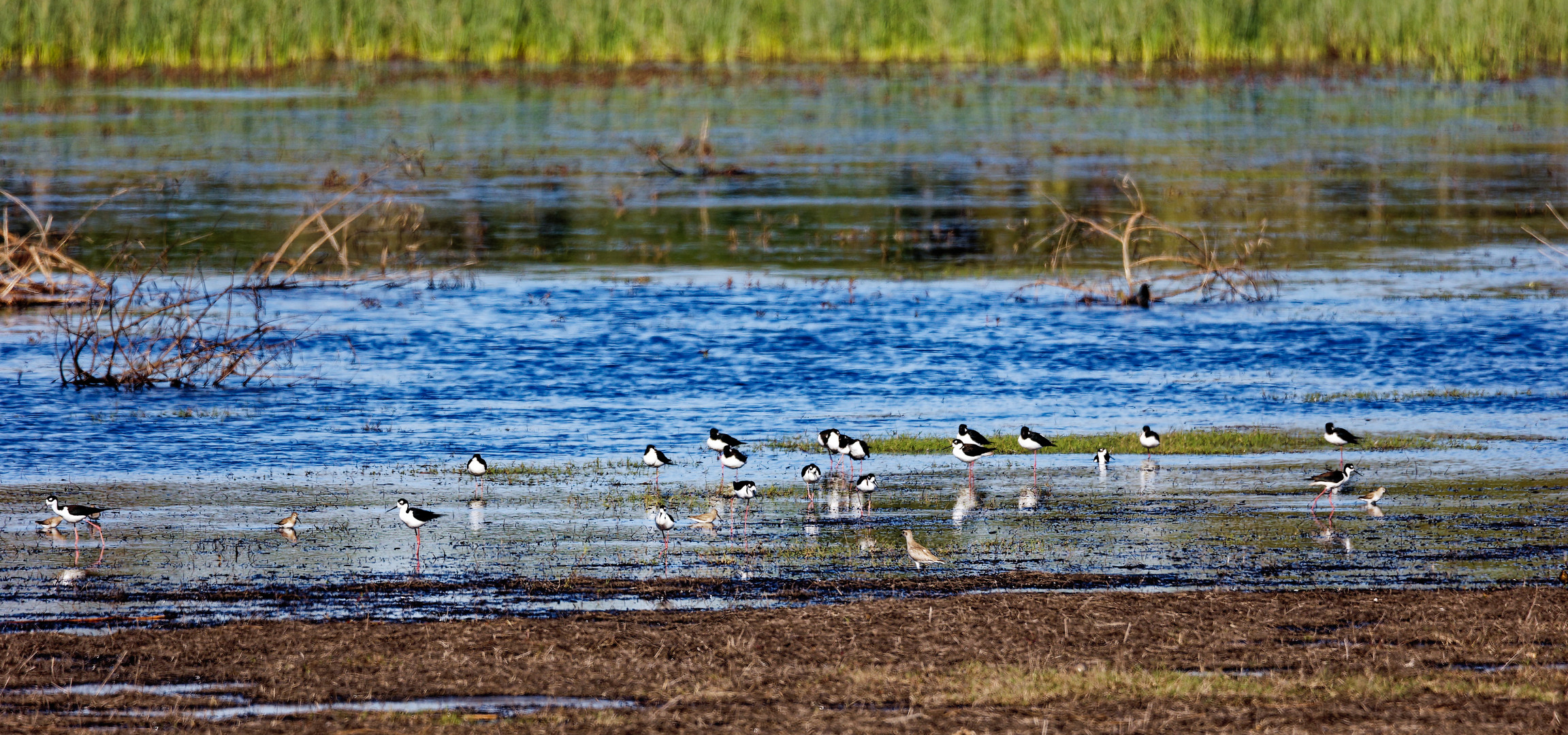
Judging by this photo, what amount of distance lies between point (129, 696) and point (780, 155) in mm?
44578

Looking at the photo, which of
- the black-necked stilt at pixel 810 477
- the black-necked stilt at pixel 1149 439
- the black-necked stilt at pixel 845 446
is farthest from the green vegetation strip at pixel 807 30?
the black-necked stilt at pixel 810 477

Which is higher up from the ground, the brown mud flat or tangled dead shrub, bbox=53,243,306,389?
tangled dead shrub, bbox=53,243,306,389

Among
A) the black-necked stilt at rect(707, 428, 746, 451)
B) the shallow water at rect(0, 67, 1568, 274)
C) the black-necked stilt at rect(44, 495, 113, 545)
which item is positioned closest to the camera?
the black-necked stilt at rect(44, 495, 113, 545)

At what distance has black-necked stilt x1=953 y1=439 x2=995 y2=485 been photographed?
1817 cm

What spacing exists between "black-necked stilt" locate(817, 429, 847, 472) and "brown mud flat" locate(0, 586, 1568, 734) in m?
5.26

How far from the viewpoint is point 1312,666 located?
1114 cm

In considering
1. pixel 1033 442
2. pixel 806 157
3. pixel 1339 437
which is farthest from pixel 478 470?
pixel 806 157

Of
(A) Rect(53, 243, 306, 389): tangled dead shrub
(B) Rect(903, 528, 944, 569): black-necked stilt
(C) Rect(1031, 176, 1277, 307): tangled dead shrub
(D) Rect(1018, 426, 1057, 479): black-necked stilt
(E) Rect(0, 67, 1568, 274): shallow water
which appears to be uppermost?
(E) Rect(0, 67, 1568, 274): shallow water

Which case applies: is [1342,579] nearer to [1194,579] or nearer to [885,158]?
[1194,579]

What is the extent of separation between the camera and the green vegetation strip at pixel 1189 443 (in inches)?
771

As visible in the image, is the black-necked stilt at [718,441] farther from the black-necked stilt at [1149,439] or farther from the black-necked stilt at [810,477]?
the black-necked stilt at [1149,439]

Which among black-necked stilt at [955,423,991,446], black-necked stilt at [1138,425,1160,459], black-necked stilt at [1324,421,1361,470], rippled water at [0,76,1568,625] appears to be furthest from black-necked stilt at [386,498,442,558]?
black-necked stilt at [1324,421,1361,470]

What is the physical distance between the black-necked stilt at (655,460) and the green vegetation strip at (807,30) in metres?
55.2

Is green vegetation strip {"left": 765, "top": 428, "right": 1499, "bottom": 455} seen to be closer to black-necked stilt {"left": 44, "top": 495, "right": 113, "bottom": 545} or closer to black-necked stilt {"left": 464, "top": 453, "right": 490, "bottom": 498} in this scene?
black-necked stilt {"left": 464, "top": 453, "right": 490, "bottom": 498}
